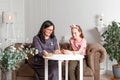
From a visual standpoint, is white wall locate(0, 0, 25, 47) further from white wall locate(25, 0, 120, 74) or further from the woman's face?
the woman's face

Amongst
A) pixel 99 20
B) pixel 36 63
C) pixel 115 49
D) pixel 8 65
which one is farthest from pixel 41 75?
pixel 99 20

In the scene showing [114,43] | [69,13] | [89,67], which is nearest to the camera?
[89,67]

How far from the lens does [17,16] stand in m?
5.27

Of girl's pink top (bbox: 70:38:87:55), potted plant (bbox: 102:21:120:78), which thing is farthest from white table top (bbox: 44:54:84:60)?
potted plant (bbox: 102:21:120:78)

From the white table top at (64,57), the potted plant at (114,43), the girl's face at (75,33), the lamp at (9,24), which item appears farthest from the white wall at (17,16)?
the white table top at (64,57)

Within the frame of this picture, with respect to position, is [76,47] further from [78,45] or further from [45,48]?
[45,48]

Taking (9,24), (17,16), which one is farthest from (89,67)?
(17,16)

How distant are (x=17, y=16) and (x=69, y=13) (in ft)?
3.48

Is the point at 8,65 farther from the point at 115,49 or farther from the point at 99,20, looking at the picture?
the point at 99,20

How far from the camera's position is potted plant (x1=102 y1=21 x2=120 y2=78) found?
4656 millimetres

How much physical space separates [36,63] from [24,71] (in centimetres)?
32

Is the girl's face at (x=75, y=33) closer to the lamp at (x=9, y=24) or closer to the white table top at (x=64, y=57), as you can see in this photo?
the white table top at (x=64, y=57)

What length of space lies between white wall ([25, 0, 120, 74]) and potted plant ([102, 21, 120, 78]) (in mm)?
360

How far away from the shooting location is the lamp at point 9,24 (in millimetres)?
4566
